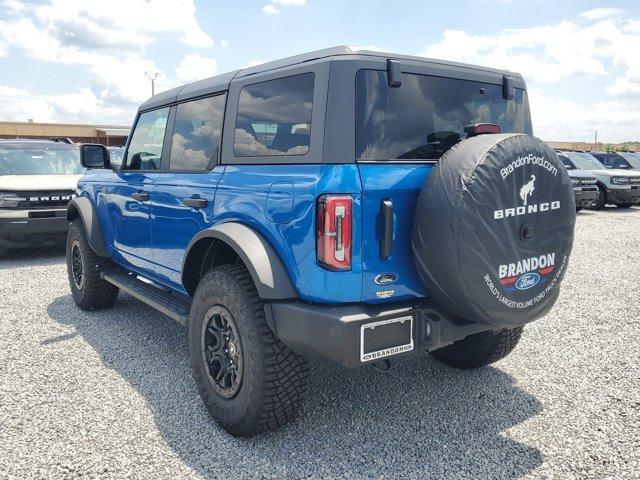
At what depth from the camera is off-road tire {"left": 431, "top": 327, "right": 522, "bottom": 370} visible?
145 inches

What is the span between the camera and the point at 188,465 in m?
2.75

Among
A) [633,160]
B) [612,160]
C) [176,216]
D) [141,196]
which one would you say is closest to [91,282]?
[141,196]

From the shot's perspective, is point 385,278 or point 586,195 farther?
point 586,195

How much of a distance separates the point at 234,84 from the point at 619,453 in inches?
117

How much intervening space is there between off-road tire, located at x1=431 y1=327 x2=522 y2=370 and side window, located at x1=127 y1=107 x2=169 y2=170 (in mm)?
2570

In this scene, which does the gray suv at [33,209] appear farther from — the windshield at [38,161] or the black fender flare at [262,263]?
the black fender flare at [262,263]

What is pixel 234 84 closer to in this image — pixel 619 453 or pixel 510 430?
pixel 510 430

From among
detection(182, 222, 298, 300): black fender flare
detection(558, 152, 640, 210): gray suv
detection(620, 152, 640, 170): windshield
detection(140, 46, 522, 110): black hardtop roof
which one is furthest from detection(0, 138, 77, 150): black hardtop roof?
detection(620, 152, 640, 170): windshield

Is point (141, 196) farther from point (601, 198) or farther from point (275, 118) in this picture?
point (601, 198)

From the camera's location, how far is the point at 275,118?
3.03 meters

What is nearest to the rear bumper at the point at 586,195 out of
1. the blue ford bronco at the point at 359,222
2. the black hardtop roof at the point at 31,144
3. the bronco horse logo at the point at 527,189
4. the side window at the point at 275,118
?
the black hardtop roof at the point at 31,144

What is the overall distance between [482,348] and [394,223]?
59.7 inches

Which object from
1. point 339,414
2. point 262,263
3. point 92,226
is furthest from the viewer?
point 92,226

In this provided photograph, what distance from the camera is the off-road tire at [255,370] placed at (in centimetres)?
279
